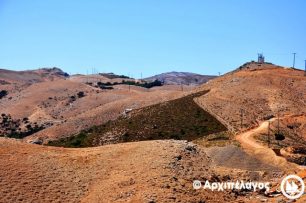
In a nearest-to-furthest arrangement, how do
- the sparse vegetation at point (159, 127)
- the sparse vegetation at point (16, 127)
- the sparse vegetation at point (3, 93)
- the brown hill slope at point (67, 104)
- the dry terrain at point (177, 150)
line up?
the dry terrain at point (177, 150), the sparse vegetation at point (159, 127), the brown hill slope at point (67, 104), the sparse vegetation at point (16, 127), the sparse vegetation at point (3, 93)

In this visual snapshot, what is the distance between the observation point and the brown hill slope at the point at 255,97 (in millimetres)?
77306

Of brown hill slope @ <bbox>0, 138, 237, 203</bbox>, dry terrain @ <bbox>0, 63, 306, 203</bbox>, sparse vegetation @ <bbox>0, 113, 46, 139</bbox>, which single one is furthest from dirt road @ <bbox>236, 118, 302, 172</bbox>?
sparse vegetation @ <bbox>0, 113, 46, 139</bbox>

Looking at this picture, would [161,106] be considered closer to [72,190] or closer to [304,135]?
[304,135]

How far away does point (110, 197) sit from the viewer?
3064 centimetres

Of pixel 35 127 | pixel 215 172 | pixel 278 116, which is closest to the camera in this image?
pixel 215 172

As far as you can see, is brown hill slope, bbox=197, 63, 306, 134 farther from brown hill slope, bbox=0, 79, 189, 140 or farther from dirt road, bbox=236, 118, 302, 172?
brown hill slope, bbox=0, 79, 189, 140


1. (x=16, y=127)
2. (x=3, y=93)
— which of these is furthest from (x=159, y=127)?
(x=3, y=93)

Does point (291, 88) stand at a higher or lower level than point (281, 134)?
higher

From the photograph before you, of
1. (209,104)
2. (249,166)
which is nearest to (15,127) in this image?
(209,104)

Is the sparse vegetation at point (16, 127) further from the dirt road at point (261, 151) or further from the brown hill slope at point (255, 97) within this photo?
the dirt road at point (261, 151)

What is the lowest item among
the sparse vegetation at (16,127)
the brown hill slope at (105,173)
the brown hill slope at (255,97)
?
the sparse vegetation at (16,127)

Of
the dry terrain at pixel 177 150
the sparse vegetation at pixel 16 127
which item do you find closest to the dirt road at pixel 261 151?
the dry terrain at pixel 177 150

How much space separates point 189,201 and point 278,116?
158 feet

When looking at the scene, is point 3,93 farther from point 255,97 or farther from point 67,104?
point 255,97
